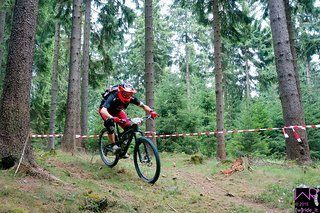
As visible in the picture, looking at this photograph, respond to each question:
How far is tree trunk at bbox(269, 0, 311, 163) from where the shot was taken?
31.3ft

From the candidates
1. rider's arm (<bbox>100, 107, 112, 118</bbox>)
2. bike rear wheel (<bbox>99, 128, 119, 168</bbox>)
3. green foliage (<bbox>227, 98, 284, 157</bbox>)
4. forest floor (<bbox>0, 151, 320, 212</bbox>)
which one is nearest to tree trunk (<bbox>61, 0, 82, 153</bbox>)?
forest floor (<bbox>0, 151, 320, 212</bbox>)

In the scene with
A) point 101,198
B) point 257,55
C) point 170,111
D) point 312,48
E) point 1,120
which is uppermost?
point 257,55

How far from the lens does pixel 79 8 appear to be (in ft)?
39.0

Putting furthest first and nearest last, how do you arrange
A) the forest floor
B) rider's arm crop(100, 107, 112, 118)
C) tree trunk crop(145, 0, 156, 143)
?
tree trunk crop(145, 0, 156, 143) < rider's arm crop(100, 107, 112, 118) < the forest floor

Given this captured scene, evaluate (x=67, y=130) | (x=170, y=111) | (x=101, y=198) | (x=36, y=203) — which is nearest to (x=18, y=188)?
(x=36, y=203)

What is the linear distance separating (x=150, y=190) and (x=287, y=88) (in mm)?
5718

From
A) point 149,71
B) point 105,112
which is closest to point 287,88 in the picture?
point 149,71

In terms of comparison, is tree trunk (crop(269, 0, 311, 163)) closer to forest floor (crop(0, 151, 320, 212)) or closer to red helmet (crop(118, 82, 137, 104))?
forest floor (crop(0, 151, 320, 212))

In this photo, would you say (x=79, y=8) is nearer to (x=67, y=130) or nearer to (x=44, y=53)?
(x=67, y=130)

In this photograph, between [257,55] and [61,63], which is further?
[257,55]

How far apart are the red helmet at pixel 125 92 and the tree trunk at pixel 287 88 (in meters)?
5.09

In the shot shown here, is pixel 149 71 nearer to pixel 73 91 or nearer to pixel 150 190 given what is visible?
pixel 73 91

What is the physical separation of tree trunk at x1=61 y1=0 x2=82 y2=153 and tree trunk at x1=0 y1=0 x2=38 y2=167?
5115 mm

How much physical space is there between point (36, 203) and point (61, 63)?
20.6m
